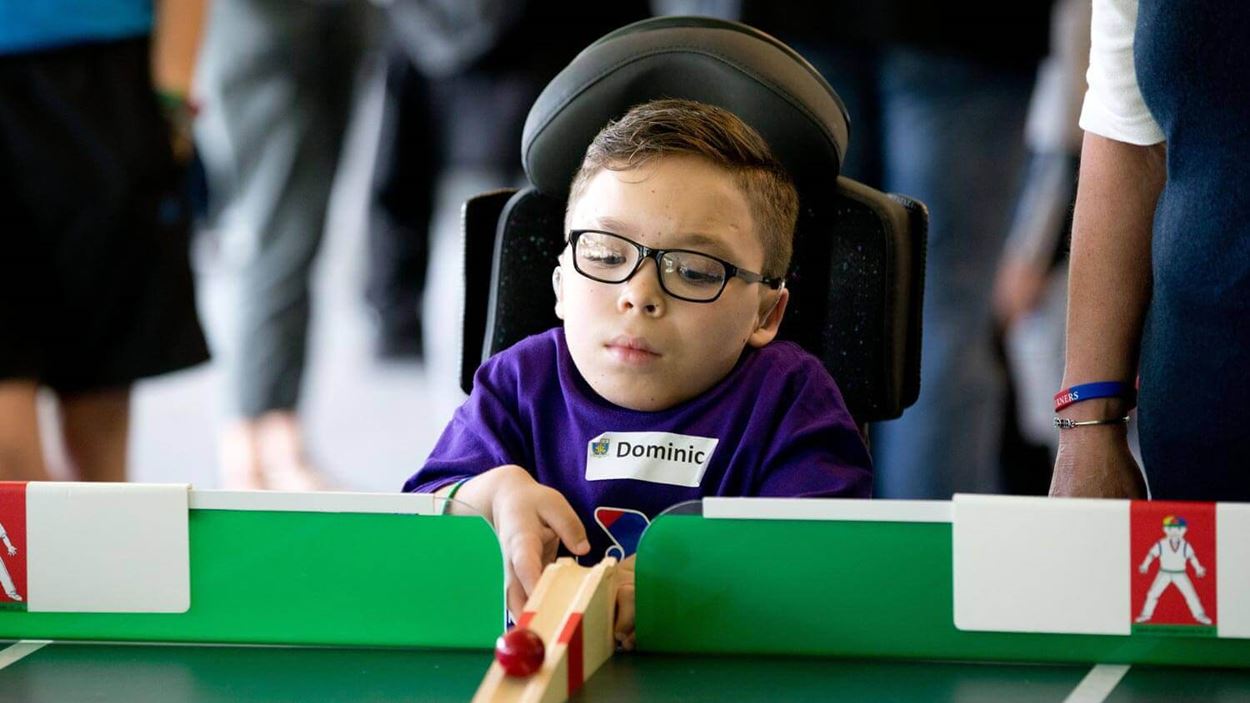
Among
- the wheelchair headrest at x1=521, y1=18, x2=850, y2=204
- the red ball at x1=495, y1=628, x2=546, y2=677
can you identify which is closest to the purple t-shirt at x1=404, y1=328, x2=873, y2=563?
the wheelchair headrest at x1=521, y1=18, x2=850, y2=204

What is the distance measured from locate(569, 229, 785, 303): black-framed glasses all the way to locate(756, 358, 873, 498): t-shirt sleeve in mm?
153

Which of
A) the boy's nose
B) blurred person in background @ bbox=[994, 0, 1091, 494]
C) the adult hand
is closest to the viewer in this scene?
the boy's nose

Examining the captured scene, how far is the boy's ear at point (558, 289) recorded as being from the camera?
5.94ft

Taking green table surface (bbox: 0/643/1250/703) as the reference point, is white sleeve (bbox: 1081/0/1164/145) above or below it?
above

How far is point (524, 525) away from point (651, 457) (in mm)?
265

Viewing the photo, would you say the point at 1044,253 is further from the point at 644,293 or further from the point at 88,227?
the point at 644,293

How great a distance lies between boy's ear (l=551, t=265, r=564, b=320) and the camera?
71.3 inches

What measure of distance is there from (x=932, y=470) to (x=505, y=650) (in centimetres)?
241

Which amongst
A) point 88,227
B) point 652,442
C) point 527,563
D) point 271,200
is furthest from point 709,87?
point 271,200

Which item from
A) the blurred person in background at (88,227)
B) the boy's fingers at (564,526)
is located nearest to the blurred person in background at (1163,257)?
the boy's fingers at (564,526)

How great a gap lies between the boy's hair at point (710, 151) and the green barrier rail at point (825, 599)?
20.6 inches

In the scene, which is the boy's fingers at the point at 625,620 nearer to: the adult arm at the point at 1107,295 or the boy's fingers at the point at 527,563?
the boy's fingers at the point at 527,563

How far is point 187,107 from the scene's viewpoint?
3.17 m

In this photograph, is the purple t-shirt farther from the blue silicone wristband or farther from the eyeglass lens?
the blue silicone wristband
